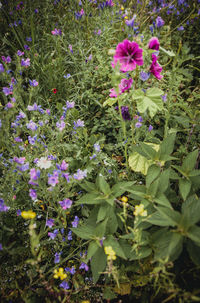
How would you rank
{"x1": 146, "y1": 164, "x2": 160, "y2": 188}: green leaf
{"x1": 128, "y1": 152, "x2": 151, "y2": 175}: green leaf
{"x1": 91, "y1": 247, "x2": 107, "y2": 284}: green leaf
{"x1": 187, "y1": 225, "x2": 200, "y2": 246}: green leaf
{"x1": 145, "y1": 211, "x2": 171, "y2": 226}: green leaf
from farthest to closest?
{"x1": 128, "y1": 152, "x2": 151, "y2": 175}: green leaf < {"x1": 146, "y1": 164, "x2": 160, "y2": 188}: green leaf < {"x1": 91, "y1": 247, "x2": 107, "y2": 284}: green leaf < {"x1": 145, "y1": 211, "x2": 171, "y2": 226}: green leaf < {"x1": 187, "y1": 225, "x2": 200, "y2": 246}: green leaf

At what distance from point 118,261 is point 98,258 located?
0.16m

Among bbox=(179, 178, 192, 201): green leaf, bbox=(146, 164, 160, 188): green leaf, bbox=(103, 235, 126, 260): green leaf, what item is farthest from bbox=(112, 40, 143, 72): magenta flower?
bbox=(103, 235, 126, 260): green leaf

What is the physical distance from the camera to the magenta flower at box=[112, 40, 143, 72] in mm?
1291

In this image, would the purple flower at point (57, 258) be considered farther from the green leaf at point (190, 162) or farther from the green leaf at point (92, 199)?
the green leaf at point (190, 162)

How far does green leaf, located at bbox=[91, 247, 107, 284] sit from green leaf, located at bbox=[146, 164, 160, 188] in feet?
1.55

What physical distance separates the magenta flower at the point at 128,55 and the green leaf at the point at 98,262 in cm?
109

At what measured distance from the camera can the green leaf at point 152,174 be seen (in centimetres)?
132

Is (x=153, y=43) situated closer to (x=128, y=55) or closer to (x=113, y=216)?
(x=128, y=55)

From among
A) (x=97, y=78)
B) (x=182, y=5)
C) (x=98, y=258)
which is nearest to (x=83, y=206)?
(x=98, y=258)

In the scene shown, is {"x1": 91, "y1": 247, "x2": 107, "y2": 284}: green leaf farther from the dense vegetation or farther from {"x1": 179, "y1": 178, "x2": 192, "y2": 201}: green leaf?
{"x1": 179, "y1": 178, "x2": 192, "y2": 201}: green leaf

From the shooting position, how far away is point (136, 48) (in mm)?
1294

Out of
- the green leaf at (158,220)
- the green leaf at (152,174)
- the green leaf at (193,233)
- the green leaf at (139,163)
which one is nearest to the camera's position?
the green leaf at (193,233)

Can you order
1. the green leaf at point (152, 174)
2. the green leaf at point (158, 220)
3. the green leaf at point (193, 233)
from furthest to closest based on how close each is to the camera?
the green leaf at point (152, 174) < the green leaf at point (158, 220) < the green leaf at point (193, 233)

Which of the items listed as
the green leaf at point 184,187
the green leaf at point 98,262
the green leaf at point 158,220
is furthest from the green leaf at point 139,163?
the green leaf at point 98,262
